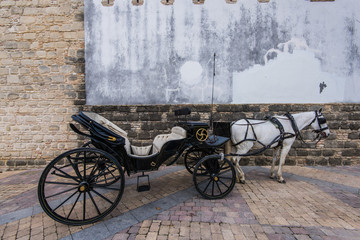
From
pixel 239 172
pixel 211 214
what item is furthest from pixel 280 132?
pixel 211 214

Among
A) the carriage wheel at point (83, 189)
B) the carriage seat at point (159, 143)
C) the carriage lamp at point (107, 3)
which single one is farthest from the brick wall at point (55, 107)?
the carriage wheel at point (83, 189)

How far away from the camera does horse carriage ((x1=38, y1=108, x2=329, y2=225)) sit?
7.75ft

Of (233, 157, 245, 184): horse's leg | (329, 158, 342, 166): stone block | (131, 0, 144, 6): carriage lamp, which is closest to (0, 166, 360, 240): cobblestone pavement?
(233, 157, 245, 184): horse's leg

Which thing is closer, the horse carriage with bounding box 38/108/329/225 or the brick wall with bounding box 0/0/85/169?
the horse carriage with bounding box 38/108/329/225

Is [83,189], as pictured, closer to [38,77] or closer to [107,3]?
[38,77]

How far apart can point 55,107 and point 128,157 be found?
3.87 m

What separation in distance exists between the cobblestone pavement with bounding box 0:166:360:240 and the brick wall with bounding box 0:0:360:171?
1.48 metres

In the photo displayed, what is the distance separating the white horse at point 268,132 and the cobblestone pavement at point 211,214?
764 millimetres

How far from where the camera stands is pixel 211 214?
259 centimetres

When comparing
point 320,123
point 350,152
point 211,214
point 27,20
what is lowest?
point 211,214

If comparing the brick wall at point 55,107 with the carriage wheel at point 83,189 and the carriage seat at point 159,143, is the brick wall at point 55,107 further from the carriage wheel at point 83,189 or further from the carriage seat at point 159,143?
the carriage wheel at point 83,189

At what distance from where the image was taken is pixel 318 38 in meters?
4.96

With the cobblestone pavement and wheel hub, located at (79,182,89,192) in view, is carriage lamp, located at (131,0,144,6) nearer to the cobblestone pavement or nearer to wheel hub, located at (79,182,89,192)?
the cobblestone pavement

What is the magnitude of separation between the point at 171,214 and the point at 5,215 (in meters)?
2.59
